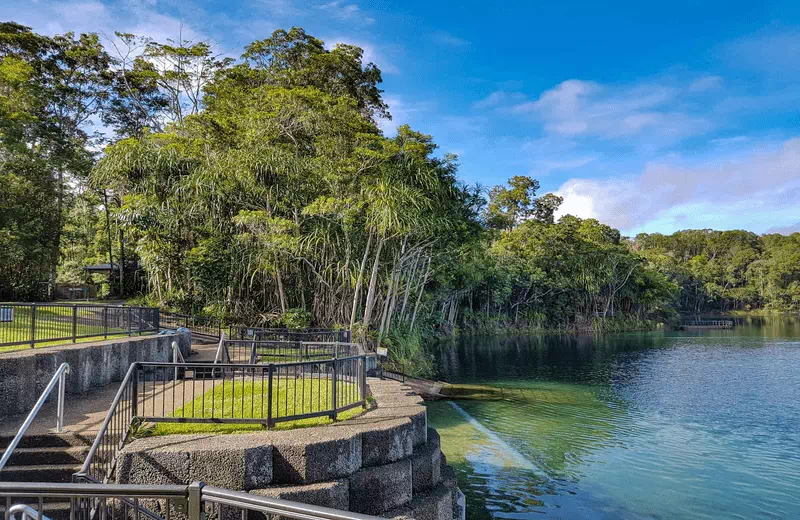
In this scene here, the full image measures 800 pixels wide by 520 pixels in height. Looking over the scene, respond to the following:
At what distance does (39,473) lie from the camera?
6172 millimetres

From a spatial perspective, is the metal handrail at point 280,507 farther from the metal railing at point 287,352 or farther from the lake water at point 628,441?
the metal railing at point 287,352

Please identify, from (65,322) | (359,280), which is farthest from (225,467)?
(359,280)

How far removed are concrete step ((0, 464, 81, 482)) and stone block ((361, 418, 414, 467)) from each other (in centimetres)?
352

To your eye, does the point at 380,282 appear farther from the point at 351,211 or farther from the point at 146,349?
the point at 146,349

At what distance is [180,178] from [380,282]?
9.87m

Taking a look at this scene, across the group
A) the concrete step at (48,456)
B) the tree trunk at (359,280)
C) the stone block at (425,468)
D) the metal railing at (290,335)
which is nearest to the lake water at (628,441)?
the stone block at (425,468)

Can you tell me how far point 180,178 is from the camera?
72.5 feet

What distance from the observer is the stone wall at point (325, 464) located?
217 inches

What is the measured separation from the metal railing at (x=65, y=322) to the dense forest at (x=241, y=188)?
19.6 ft

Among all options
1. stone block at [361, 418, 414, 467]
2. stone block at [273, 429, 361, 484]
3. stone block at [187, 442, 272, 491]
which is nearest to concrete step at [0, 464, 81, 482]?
stone block at [187, 442, 272, 491]

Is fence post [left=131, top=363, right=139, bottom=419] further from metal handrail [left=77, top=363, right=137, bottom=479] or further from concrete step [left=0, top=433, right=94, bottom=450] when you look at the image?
concrete step [left=0, top=433, right=94, bottom=450]

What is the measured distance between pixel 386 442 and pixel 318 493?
1.24m

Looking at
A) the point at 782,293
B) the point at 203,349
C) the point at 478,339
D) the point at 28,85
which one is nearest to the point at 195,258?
the point at 203,349

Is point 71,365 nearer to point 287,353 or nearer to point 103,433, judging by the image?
point 103,433
